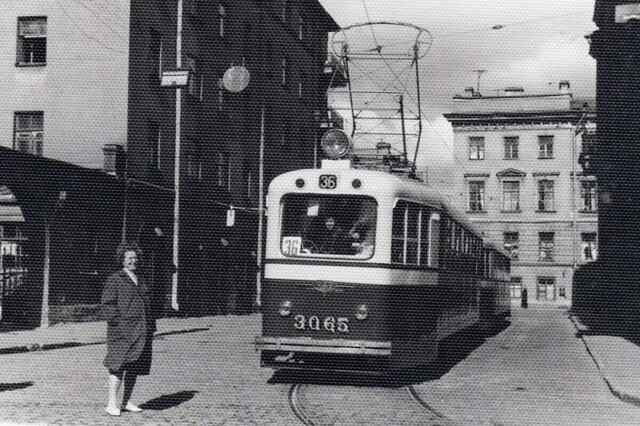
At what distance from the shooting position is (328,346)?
11328 millimetres

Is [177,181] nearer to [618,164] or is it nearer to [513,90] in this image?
[618,164]

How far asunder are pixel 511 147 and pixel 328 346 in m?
51.3

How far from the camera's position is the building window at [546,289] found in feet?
185

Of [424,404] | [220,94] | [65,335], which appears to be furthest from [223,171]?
[424,404]

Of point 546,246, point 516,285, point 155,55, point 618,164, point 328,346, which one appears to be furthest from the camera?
point 546,246

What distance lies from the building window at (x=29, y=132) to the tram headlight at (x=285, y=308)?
16429 millimetres

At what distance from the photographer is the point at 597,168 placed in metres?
34.2

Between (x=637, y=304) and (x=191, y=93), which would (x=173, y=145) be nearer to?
(x=191, y=93)

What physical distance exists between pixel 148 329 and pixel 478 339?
1470 cm

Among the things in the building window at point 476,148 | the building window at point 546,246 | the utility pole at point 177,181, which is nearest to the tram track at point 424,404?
the utility pole at point 177,181

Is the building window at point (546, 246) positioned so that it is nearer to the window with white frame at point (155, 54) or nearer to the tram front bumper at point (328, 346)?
the window with white frame at point (155, 54)

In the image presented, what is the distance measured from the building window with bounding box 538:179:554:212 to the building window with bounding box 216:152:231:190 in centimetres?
2993

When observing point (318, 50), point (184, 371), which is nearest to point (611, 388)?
point (184, 371)

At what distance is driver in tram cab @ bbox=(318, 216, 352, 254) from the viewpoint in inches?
455
